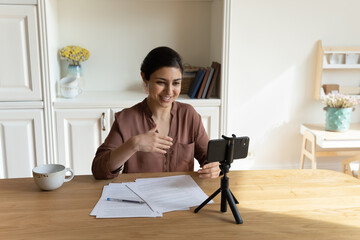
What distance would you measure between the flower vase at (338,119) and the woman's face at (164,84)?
1819mm

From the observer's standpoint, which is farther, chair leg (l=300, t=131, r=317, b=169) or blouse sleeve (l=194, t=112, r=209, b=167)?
chair leg (l=300, t=131, r=317, b=169)

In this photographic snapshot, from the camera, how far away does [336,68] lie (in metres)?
3.17

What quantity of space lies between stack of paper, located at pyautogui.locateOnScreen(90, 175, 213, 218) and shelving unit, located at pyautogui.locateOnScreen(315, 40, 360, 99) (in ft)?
7.38

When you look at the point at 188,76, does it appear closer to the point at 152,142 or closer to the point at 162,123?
the point at 162,123

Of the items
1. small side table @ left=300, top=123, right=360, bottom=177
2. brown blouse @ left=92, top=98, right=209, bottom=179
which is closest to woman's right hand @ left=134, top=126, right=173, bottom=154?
brown blouse @ left=92, top=98, right=209, bottom=179

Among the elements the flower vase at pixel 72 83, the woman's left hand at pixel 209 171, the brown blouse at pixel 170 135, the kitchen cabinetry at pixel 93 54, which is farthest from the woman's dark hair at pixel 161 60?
the flower vase at pixel 72 83

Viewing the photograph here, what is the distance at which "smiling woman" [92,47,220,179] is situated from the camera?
159cm

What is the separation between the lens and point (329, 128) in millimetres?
2994

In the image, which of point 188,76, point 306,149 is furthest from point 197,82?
point 306,149

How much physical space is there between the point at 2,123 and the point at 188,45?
1.59m

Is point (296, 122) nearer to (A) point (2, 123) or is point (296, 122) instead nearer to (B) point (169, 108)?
(B) point (169, 108)

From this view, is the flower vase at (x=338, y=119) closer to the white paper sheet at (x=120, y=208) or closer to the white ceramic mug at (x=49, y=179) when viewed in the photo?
the white paper sheet at (x=120, y=208)

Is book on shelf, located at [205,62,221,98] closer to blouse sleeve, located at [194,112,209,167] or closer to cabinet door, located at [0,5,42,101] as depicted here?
blouse sleeve, located at [194,112,209,167]

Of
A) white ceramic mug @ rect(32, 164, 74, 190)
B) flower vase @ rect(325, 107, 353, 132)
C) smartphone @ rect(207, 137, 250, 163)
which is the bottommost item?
flower vase @ rect(325, 107, 353, 132)
